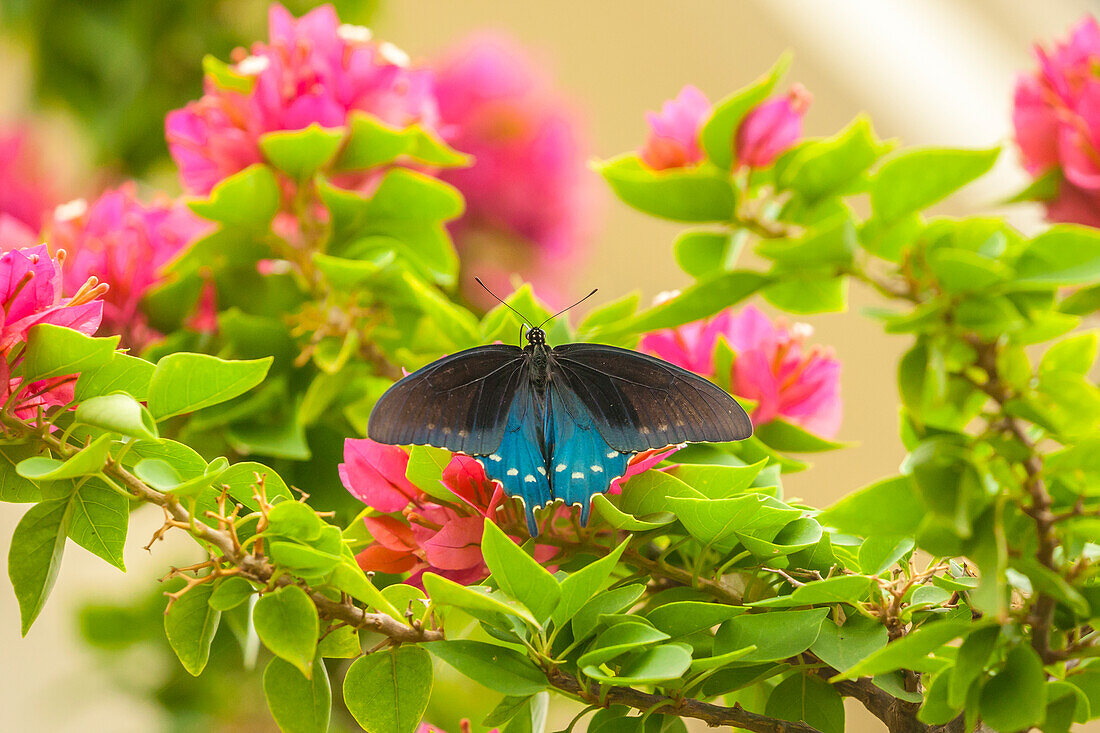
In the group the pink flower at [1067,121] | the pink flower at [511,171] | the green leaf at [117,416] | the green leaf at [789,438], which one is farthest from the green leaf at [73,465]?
the pink flower at [511,171]

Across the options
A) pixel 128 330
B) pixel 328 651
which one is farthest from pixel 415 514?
pixel 128 330

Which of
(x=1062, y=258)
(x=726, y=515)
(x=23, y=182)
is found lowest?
(x=23, y=182)

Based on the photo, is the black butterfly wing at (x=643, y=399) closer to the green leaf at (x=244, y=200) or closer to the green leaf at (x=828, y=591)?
the green leaf at (x=828, y=591)

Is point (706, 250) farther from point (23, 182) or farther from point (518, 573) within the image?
point (23, 182)

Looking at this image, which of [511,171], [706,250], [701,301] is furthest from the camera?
[511,171]

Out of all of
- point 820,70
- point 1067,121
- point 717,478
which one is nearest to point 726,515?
point 717,478

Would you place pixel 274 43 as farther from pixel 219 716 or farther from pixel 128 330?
pixel 219 716
